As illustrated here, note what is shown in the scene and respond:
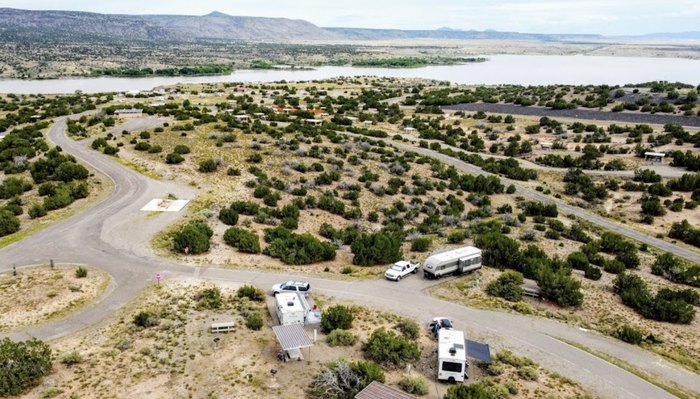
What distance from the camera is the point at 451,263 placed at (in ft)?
98.7

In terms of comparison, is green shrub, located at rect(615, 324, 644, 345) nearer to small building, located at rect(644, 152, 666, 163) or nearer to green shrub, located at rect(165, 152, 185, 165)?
green shrub, located at rect(165, 152, 185, 165)

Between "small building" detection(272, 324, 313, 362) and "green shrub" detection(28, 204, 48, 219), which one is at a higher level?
"green shrub" detection(28, 204, 48, 219)

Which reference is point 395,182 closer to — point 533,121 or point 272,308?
point 272,308

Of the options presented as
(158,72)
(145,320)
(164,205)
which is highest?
(158,72)

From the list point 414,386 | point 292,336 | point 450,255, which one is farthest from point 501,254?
point 292,336

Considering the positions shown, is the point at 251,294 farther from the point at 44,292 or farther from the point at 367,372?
the point at 44,292

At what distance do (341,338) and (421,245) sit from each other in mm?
14352

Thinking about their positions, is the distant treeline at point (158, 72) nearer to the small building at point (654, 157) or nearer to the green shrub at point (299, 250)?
the small building at point (654, 157)

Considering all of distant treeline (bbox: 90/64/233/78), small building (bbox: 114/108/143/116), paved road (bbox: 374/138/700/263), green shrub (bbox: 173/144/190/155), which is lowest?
paved road (bbox: 374/138/700/263)

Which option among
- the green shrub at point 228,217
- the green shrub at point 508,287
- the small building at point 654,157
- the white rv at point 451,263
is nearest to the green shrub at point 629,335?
the green shrub at point 508,287

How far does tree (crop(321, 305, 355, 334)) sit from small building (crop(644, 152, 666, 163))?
56846mm

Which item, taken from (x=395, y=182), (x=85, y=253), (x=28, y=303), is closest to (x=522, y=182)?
(x=395, y=182)

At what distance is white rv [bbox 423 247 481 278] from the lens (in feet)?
97.4

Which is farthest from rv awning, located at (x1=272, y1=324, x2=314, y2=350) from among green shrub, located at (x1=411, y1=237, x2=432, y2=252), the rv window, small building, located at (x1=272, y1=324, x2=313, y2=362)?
green shrub, located at (x1=411, y1=237, x2=432, y2=252)
